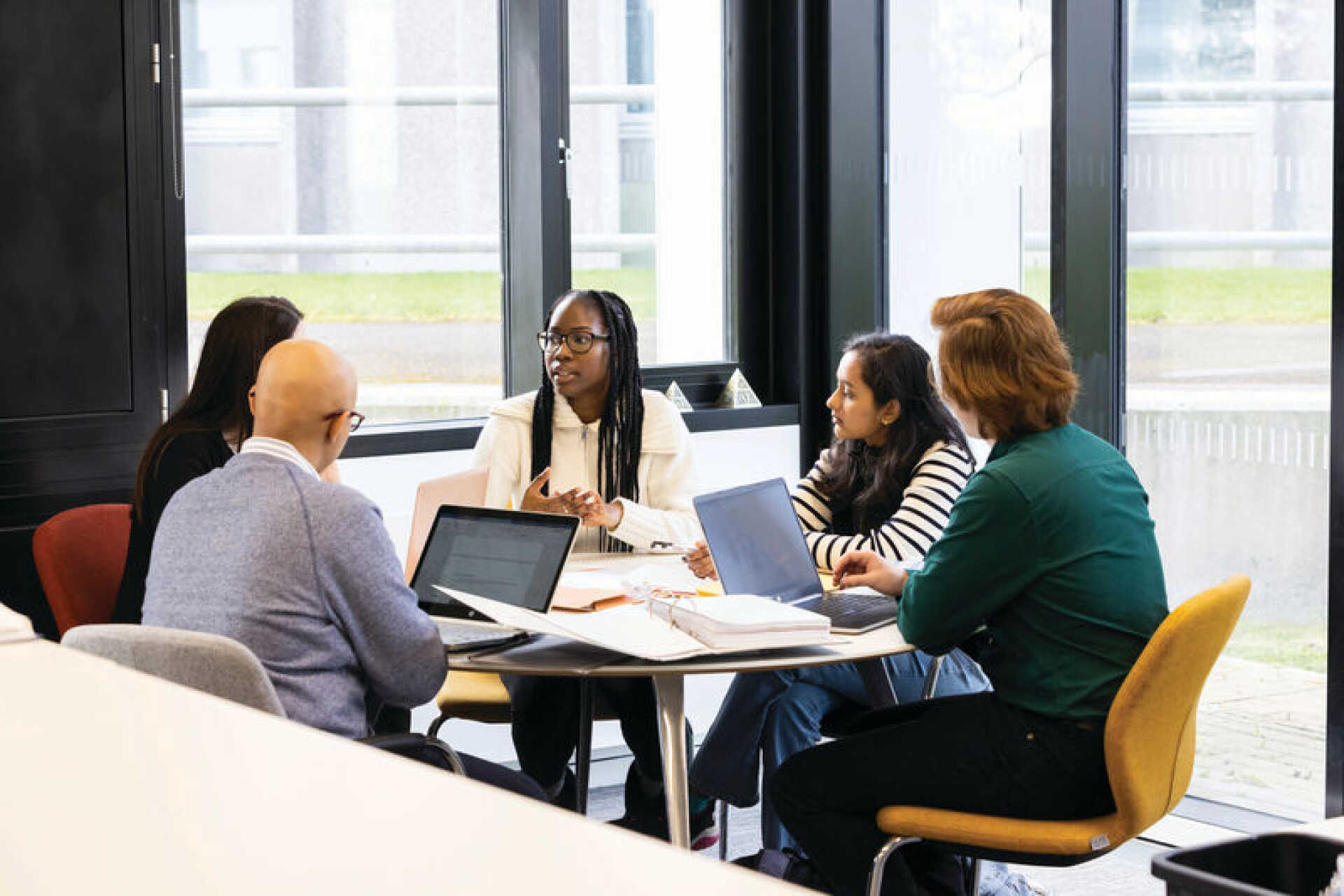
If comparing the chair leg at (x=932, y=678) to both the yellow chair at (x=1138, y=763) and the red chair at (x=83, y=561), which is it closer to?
the yellow chair at (x=1138, y=763)

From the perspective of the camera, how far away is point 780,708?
322 centimetres

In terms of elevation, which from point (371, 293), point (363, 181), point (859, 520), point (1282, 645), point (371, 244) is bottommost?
point (1282, 645)

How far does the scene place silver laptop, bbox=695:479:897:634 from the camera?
108 inches

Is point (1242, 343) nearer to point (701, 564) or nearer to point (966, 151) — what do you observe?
point (966, 151)

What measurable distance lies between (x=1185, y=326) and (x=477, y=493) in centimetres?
184

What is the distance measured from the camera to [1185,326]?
12.8ft

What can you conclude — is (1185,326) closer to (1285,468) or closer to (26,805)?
(1285,468)

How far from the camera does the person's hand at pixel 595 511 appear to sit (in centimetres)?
337

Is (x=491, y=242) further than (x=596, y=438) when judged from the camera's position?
Yes

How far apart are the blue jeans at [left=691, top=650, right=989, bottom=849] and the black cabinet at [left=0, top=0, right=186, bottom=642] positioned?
154 centimetres

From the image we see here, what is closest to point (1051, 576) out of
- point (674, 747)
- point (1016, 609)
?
point (1016, 609)

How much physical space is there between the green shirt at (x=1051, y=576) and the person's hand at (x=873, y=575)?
0.28 m

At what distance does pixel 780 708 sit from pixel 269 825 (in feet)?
7.87

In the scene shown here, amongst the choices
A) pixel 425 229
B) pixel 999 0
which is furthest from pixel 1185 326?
pixel 425 229
